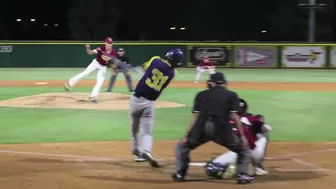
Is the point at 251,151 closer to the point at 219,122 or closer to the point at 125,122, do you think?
the point at 219,122

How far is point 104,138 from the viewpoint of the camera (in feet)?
37.9

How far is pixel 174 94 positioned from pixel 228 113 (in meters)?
14.0

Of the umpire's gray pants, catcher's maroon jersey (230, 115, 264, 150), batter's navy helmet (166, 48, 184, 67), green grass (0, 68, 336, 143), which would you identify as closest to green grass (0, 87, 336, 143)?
green grass (0, 68, 336, 143)

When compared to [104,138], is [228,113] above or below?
above

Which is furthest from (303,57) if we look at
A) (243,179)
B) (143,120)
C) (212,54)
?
(243,179)

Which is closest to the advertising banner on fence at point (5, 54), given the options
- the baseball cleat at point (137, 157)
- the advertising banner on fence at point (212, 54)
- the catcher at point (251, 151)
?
the advertising banner on fence at point (212, 54)

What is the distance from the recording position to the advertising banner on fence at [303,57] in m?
35.9

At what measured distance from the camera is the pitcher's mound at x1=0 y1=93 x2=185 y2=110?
16.3 metres

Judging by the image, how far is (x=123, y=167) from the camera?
334 inches

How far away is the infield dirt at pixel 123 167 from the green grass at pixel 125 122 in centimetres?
99

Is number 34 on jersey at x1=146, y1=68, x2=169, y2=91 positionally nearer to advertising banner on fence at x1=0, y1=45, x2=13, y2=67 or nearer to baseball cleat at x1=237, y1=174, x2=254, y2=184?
baseball cleat at x1=237, y1=174, x2=254, y2=184

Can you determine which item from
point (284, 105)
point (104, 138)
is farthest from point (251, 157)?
point (284, 105)
